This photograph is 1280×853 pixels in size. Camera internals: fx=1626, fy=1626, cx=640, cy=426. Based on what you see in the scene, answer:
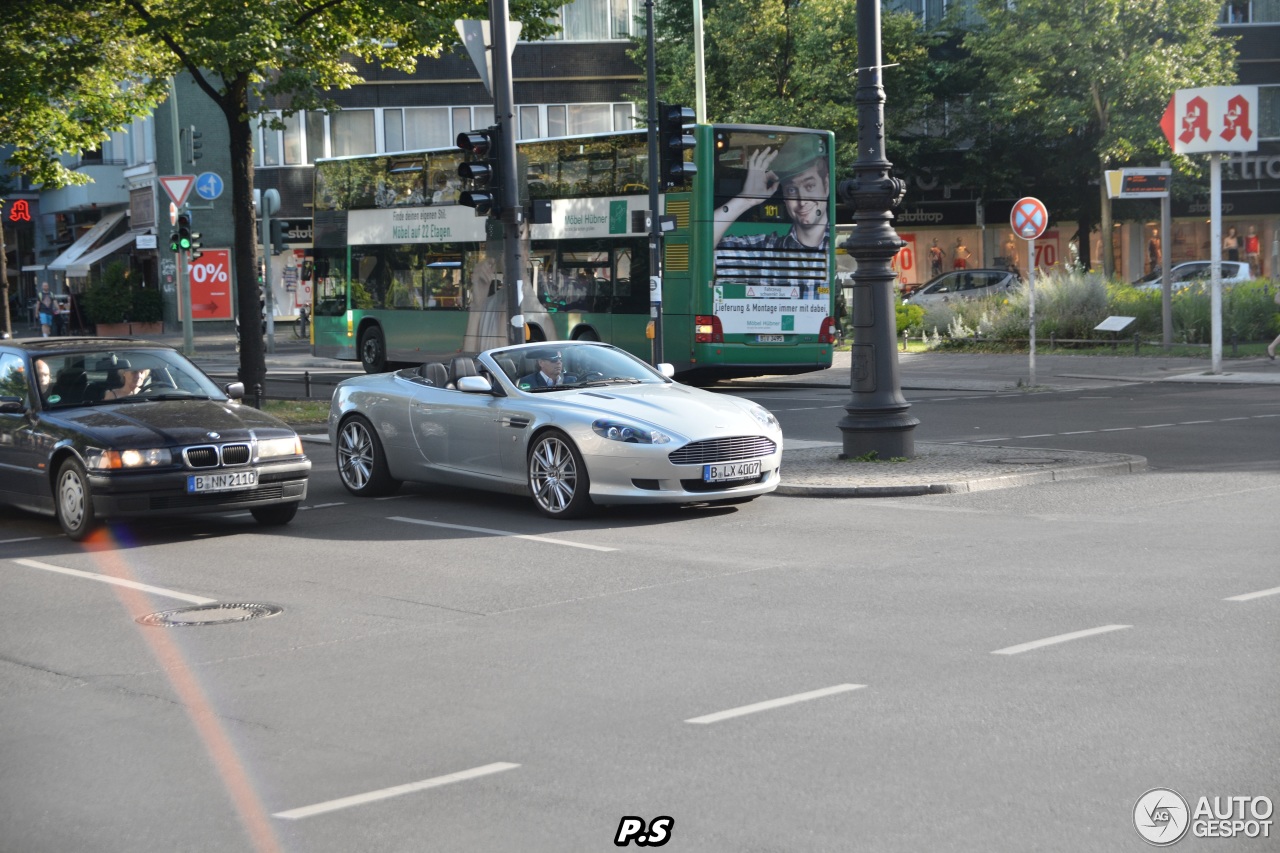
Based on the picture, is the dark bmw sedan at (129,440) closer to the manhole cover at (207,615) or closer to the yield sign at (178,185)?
the manhole cover at (207,615)

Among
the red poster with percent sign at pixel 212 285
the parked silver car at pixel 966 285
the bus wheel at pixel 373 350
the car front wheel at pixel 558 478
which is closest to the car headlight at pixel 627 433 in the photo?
the car front wheel at pixel 558 478

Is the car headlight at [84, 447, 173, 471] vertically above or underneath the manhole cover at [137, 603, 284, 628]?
above

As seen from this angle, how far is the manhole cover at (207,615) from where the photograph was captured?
8516mm

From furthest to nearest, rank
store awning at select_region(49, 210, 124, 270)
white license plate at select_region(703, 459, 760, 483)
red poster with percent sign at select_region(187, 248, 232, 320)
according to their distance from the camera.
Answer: store awning at select_region(49, 210, 124, 270)
red poster with percent sign at select_region(187, 248, 232, 320)
white license plate at select_region(703, 459, 760, 483)

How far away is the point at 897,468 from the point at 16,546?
7163mm

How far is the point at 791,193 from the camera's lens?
26.3m

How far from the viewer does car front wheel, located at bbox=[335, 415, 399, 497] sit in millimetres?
14125

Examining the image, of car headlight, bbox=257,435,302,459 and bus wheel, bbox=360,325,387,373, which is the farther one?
bus wheel, bbox=360,325,387,373

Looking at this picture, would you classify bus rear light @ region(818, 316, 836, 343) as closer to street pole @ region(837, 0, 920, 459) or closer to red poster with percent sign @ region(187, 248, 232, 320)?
street pole @ region(837, 0, 920, 459)

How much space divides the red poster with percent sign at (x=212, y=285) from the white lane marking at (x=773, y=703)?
1800 inches

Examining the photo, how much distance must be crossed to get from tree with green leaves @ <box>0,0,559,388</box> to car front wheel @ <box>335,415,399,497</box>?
7921mm

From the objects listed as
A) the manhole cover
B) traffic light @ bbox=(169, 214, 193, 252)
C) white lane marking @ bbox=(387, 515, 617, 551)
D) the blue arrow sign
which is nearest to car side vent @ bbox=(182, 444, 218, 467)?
white lane marking @ bbox=(387, 515, 617, 551)

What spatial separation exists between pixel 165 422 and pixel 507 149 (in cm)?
676

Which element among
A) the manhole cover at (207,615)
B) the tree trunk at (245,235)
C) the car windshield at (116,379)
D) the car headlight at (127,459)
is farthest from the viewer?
the tree trunk at (245,235)
